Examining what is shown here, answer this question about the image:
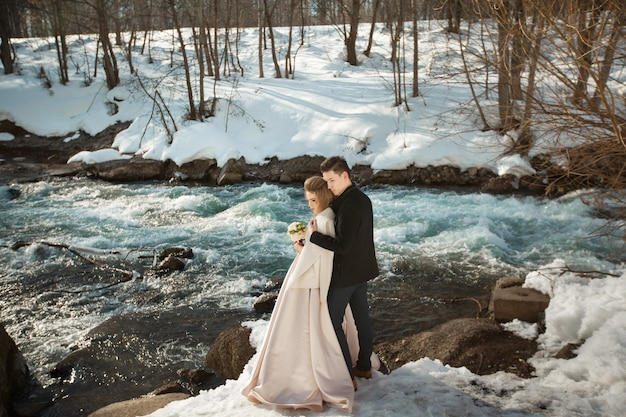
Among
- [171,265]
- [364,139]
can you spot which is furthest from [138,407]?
[364,139]

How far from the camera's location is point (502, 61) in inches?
219

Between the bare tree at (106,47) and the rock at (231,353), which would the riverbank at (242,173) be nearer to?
the bare tree at (106,47)

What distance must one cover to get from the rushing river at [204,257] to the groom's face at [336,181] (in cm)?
360

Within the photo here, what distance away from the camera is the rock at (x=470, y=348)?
5613 millimetres

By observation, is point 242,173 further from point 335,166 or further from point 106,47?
point 335,166

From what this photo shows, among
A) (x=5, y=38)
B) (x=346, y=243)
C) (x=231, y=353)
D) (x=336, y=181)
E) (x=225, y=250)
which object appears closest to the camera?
(x=346, y=243)

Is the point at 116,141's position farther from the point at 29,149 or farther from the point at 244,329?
the point at 244,329

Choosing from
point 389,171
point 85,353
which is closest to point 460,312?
point 85,353

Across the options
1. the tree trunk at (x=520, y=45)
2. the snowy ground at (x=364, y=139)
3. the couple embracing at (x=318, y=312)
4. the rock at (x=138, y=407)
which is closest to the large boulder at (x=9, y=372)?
the rock at (x=138, y=407)

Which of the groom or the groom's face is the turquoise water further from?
the groom's face

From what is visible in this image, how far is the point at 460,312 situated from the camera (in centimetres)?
795

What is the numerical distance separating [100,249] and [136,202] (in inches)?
157

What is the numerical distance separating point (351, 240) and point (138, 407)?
2783mm

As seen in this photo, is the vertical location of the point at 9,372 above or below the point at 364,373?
below
